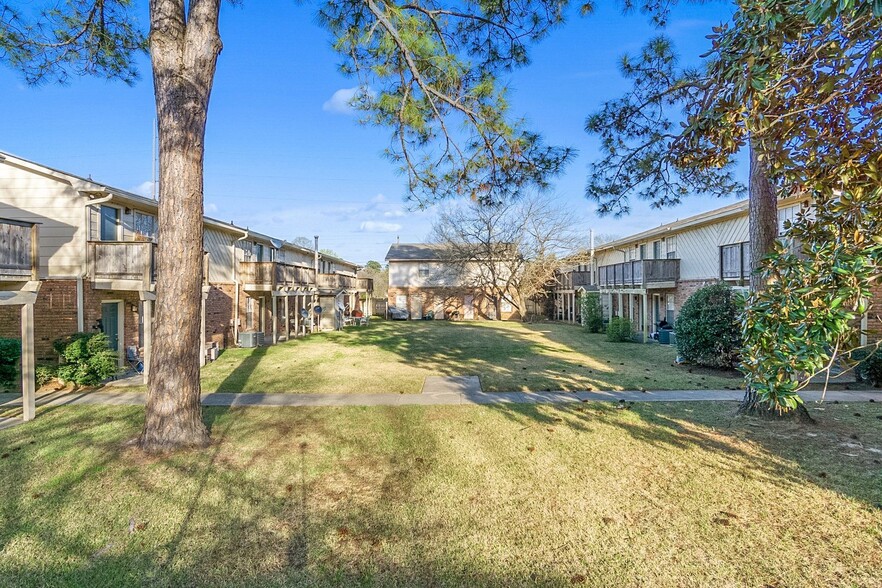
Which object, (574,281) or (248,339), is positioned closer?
(248,339)

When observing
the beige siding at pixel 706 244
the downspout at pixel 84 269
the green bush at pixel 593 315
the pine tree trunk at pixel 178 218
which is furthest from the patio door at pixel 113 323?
the green bush at pixel 593 315

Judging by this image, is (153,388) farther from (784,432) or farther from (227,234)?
(227,234)

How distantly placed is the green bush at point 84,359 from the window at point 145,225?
12.6ft

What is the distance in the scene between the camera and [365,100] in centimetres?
770

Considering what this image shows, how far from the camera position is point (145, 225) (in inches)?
531

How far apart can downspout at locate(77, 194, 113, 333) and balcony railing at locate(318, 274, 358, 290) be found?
15050 mm

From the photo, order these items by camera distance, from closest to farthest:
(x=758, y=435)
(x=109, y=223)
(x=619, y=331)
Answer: (x=758, y=435), (x=109, y=223), (x=619, y=331)

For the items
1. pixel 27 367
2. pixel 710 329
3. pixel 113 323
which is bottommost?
pixel 27 367

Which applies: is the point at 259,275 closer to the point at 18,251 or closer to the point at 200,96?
the point at 18,251

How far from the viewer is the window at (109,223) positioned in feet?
38.5

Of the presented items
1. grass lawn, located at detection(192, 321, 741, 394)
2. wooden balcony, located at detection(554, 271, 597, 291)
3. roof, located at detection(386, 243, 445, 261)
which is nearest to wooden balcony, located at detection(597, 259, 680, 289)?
grass lawn, located at detection(192, 321, 741, 394)

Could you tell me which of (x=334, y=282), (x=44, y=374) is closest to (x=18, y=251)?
(x=44, y=374)

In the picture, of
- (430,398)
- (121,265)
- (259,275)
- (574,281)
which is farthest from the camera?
(574,281)

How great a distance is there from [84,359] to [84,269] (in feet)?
7.46
